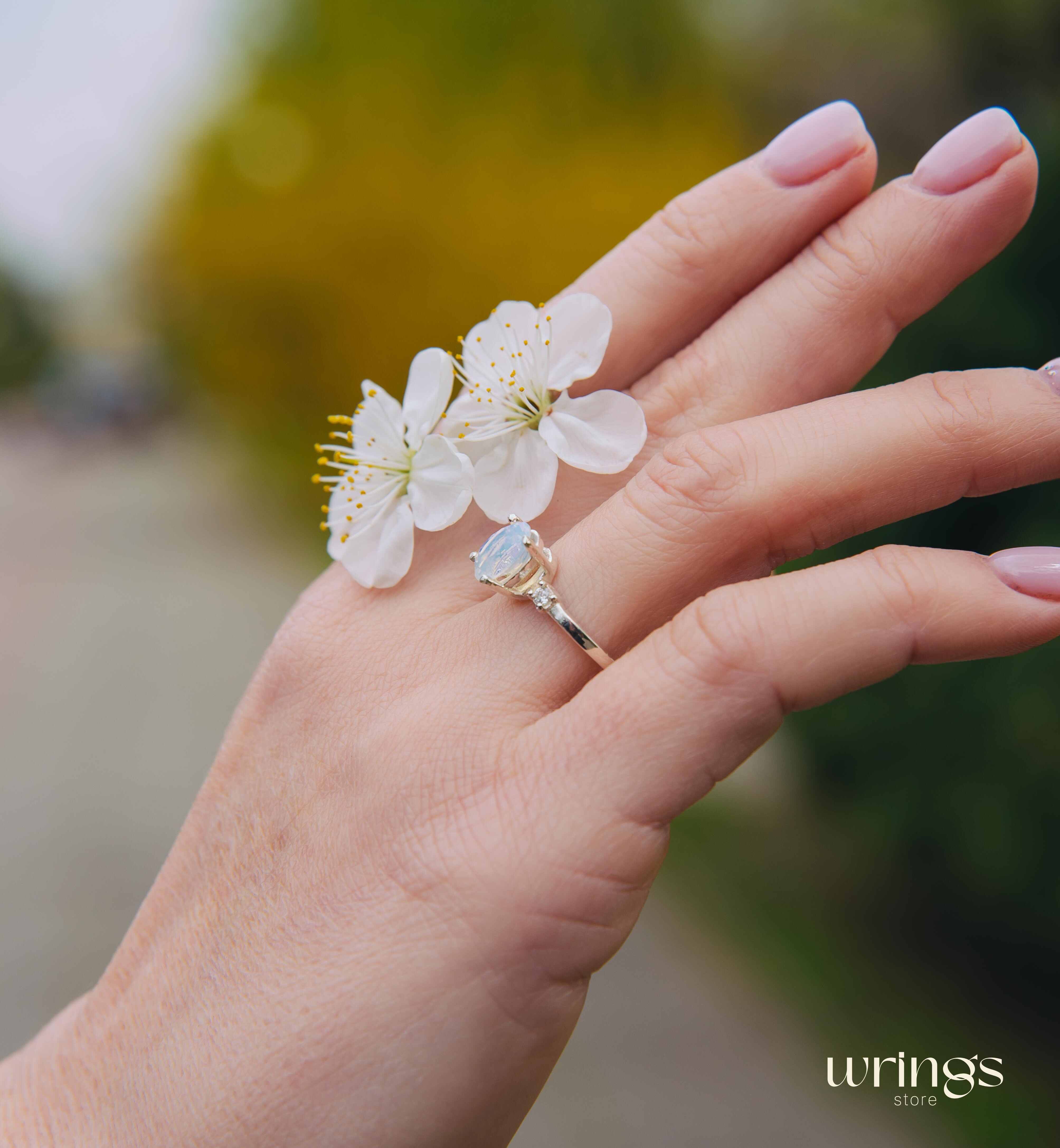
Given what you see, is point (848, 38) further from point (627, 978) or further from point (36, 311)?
point (36, 311)

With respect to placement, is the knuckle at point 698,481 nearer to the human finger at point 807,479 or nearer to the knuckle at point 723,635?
the human finger at point 807,479

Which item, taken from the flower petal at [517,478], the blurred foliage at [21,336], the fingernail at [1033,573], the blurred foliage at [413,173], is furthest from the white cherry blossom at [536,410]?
the blurred foliage at [21,336]

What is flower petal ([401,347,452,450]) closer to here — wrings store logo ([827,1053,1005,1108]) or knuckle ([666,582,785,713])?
knuckle ([666,582,785,713])

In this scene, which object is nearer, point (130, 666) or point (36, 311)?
point (130, 666)

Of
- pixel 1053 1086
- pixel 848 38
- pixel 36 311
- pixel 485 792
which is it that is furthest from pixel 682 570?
pixel 36 311

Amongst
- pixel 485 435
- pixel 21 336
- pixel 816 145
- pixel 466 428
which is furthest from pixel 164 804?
pixel 21 336

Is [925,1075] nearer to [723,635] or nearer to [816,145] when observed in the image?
[723,635]
